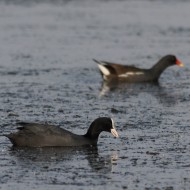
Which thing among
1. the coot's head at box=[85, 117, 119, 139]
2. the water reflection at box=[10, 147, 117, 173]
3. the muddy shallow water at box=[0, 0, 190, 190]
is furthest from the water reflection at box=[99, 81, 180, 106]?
the water reflection at box=[10, 147, 117, 173]

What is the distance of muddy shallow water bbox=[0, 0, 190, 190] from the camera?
11617 millimetres

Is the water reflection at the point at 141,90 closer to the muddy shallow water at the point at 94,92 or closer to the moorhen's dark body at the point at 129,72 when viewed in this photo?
the muddy shallow water at the point at 94,92

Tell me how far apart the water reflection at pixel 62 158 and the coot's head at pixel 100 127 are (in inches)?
9.9

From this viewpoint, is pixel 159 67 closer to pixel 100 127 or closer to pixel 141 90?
pixel 141 90

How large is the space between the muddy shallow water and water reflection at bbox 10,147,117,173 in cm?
1

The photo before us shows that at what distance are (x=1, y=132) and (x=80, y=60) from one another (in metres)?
9.08

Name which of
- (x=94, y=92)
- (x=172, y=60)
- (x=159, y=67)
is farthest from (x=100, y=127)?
(x=172, y=60)

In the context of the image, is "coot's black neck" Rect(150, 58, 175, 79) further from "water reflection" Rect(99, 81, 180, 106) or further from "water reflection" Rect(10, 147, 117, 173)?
"water reflection" Rect(10, 147, 117, 173)

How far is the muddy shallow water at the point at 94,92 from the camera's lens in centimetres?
1162

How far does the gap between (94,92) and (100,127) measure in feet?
17.2

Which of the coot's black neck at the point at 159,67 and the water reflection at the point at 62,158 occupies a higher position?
the coot's black neck at the point at 159,67

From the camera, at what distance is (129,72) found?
67.9ft

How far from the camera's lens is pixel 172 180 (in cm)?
1110

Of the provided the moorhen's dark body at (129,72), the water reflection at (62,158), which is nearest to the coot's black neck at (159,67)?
the moorhen's dark body at (129,72)
